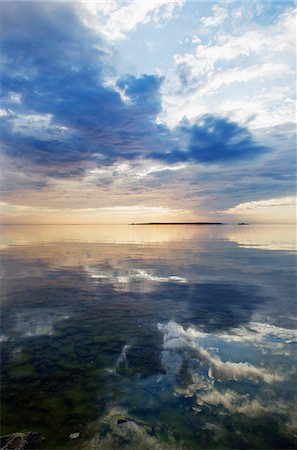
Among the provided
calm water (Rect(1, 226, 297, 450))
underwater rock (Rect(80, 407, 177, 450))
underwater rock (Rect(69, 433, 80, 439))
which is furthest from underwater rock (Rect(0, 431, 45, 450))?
underwater rock (Rect(80, 407, 177, 450))

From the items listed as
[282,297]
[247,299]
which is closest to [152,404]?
[247,299]

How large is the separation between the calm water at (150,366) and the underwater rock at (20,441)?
0.29 meters

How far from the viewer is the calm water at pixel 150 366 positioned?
8.94m

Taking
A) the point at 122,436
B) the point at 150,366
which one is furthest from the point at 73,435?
the point at 150,366

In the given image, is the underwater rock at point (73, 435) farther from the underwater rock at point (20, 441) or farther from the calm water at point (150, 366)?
the underwater rock at point (20, 441)

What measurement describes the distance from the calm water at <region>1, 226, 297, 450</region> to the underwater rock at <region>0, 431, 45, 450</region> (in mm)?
291

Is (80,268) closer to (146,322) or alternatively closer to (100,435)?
(146,322)

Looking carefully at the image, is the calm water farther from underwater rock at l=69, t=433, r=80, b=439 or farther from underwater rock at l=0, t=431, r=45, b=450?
underwater rock at l=0, t=431, r=45, b=450

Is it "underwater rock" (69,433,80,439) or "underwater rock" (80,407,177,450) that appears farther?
"underwater rock" (69,433,80,439)

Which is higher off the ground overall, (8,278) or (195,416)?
(8,278)

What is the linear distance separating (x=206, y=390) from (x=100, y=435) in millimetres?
3960

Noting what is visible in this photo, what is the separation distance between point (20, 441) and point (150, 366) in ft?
17.8

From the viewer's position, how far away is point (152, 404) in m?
10.1

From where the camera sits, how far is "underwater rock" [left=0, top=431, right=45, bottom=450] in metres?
8.17
